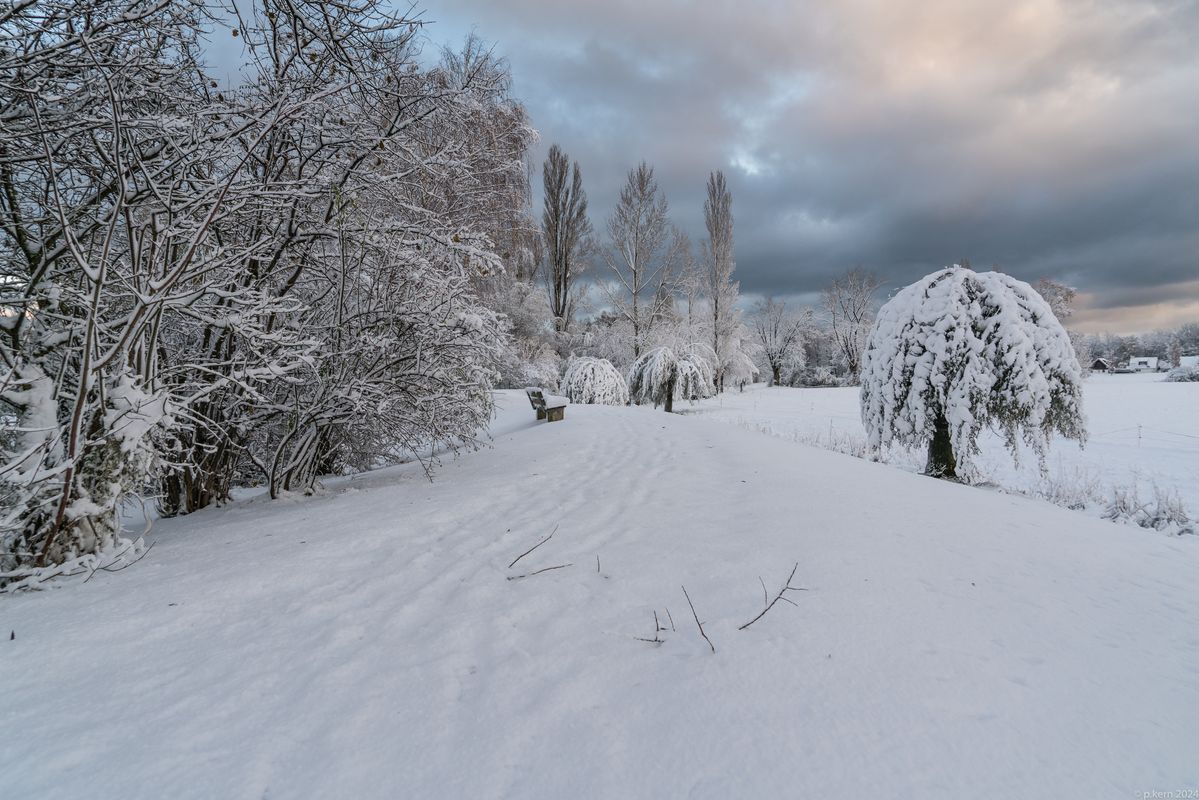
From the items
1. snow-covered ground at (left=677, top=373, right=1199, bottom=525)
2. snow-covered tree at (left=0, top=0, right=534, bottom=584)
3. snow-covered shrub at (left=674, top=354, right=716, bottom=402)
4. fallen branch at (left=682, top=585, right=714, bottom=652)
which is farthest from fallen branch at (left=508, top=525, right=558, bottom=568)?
snow-covered shrub at (left=674, top=354, right=716, bottom=402)

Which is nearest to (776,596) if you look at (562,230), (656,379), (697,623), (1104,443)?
(697,623)

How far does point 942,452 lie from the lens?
5.83 metres

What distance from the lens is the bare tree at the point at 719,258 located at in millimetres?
25875

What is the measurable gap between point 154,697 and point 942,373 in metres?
6.71

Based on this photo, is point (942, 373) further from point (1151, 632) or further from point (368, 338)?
point (368, 338)

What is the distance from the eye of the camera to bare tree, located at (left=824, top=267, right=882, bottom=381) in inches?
1410

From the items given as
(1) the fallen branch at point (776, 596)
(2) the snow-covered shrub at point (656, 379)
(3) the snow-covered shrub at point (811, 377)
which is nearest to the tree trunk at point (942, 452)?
(1) the fallen branch at point (776, 596)

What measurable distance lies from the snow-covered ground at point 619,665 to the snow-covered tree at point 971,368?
2442 millimetres

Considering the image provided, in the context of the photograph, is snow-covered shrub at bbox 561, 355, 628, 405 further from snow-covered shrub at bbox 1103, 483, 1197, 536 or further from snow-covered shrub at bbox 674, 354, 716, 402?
snow-covered shrub at bbox 1103, 483, 1197, 536

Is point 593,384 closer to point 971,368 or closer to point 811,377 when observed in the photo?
point 971,368

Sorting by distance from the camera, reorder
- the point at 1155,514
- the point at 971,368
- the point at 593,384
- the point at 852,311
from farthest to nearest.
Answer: the point at 852,311, the point at 593,384, the point at 971,368, the point at 1155,514

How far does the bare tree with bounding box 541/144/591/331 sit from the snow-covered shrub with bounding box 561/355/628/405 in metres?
7.61

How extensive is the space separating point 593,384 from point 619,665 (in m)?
13.1

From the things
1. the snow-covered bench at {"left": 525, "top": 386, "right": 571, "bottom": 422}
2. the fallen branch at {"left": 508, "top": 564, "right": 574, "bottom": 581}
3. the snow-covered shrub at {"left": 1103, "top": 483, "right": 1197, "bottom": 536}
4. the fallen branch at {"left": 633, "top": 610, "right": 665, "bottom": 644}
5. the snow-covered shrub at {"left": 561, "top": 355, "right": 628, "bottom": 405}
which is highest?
the snow-covered shrub at {"left": 561, "top": 355, "right": 628, "bottom": 405}
